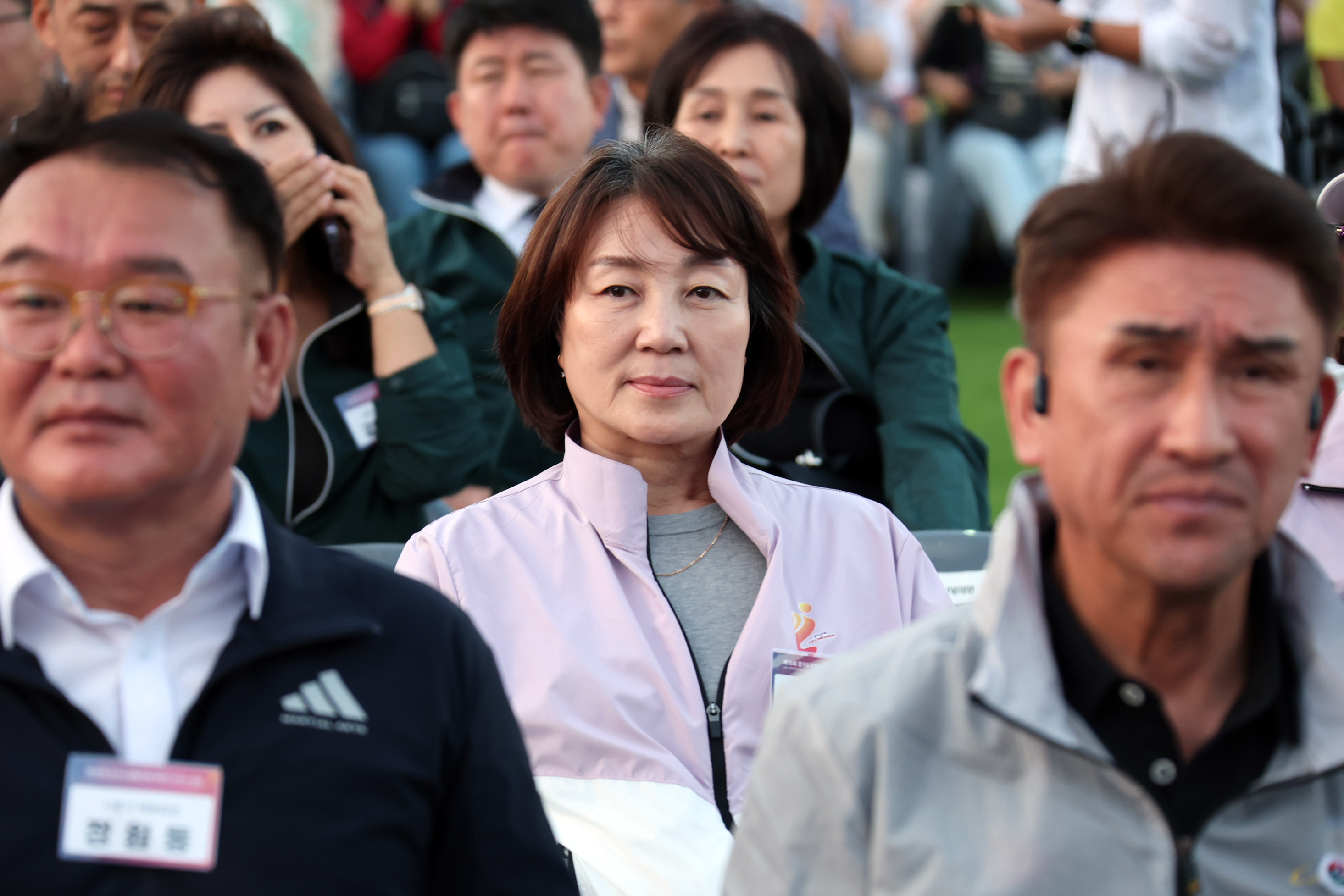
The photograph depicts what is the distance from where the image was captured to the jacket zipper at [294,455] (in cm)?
331

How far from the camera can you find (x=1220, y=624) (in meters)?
1.62

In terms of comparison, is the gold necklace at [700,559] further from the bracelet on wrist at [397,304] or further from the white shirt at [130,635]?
the bracelet on wrist at [397,304]

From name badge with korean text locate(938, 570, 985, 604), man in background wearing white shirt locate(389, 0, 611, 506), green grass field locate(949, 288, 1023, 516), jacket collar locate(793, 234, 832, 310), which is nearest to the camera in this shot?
name badge with korean text locate(938, 570, 985, 604)

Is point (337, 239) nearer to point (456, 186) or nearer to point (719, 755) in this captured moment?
point (456, 186)

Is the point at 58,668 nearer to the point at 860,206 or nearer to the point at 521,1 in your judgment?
the point at 521,1

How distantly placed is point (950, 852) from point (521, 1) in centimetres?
345

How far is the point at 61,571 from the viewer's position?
160 centimetres

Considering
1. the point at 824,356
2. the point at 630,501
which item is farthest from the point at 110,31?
the point at 630,501

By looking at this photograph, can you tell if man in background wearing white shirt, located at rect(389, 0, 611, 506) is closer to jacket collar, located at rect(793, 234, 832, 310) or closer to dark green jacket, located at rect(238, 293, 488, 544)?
dark green jacket, located at rect(238, 293, 488, 544)

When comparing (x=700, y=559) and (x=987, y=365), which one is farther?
(x=987, y=365)

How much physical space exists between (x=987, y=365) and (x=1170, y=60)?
11.7ft

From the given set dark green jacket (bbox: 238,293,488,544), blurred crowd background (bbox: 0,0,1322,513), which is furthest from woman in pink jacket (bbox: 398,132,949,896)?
Result: blurred crowd background (bbox: 0,0,1322,513)

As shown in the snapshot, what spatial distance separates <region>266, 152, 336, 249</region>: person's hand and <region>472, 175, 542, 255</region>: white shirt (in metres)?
0.80

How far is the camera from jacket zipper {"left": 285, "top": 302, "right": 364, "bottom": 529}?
3.31 m
